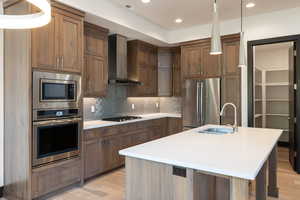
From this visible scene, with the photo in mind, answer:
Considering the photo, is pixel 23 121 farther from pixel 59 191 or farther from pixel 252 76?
pixel 252 76

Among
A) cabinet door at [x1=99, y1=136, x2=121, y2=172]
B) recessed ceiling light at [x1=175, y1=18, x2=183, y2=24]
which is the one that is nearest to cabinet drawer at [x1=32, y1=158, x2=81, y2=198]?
cabinet door at [x1=99, y1=136, x2=121, y2=172]

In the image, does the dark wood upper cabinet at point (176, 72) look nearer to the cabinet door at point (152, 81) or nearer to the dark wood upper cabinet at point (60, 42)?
the cabinet door at point (152, 81)

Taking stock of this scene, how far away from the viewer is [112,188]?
3156mm

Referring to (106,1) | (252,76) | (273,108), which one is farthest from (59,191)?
(273,108)

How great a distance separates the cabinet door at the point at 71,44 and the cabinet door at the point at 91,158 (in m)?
1.17

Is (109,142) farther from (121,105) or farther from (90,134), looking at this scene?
(121,105)

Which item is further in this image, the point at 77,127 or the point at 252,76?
the point at 252,76

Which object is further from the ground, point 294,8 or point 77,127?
point 294,8

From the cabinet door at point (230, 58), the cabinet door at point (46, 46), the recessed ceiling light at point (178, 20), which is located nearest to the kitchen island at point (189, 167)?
the cabinet door at point (46, 46)

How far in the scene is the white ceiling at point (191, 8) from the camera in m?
3.51

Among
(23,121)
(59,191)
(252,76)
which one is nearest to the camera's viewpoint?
(23,121)

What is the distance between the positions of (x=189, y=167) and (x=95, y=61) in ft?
9.21

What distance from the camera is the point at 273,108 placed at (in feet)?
19.6

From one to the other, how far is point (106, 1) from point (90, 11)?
1.41 feet
